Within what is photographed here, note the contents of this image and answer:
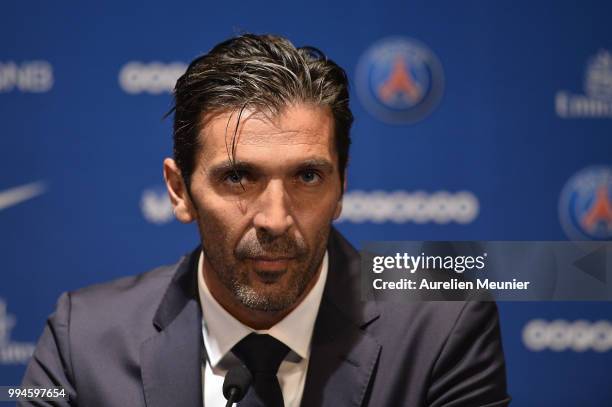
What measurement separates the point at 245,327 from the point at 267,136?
40cm

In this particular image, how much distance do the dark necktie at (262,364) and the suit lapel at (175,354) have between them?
0.31 ft

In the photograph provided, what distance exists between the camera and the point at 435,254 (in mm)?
1688

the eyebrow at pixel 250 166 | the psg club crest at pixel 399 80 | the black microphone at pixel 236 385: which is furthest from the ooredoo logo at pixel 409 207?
the black microphone at pixel 236 385

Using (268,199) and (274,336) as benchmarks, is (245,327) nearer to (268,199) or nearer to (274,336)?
(274,336)

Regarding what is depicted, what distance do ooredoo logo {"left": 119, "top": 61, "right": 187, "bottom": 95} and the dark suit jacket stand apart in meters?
0.51

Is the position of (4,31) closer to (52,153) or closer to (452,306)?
(52,153)

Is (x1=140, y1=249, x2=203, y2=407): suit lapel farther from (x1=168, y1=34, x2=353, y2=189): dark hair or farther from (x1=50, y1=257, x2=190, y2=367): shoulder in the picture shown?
(x1=168, y1=34, x2=353, y2=189): dark hair

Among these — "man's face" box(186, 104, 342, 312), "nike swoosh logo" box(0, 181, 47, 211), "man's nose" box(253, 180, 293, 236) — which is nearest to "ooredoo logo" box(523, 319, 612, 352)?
"man's face" box(186, 104, 342, 312)

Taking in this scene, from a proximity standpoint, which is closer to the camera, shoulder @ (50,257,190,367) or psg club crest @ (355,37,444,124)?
shoulder @ (50,257,190,367)

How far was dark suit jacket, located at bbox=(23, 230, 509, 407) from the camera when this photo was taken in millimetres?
1526

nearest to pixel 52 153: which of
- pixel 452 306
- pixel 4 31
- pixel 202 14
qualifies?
pixel 4 31

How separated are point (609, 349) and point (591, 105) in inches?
23.0

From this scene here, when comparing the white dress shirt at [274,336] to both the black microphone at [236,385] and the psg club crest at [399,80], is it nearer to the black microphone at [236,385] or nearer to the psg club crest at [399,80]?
the black microphone at [236,385]

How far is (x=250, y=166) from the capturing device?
1.46 m
